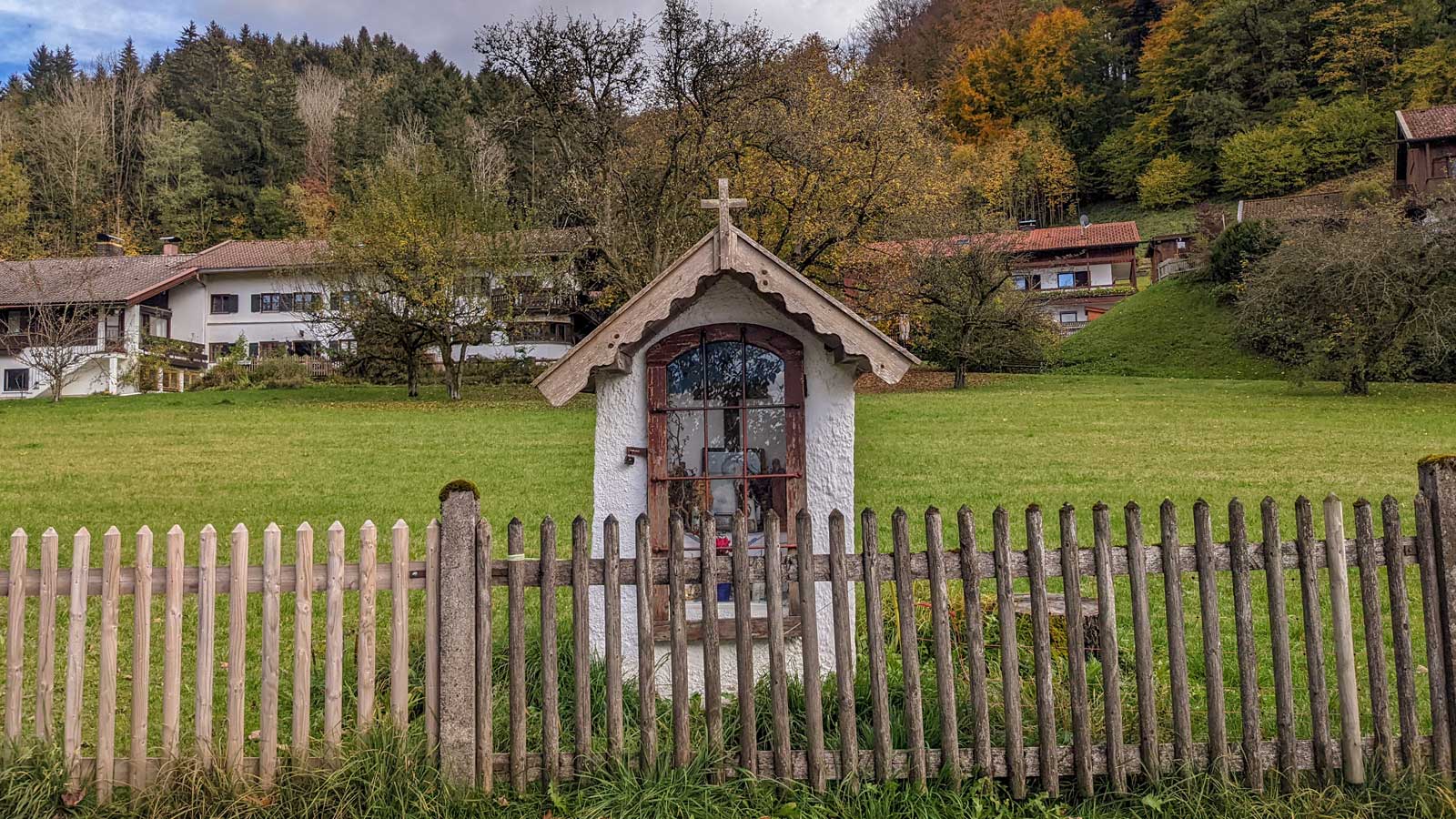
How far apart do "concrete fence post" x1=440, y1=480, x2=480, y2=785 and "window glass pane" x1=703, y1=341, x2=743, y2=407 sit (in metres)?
1.77

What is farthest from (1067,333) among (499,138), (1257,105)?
(1257,105)

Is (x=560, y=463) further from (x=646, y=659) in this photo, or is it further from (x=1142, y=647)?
(x=1142, y=647)

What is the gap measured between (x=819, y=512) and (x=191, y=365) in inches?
1884

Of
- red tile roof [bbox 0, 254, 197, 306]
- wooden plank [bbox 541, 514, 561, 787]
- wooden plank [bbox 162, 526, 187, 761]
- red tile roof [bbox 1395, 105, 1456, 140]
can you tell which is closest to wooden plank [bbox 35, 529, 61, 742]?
wooden plank [bbox 162, 526, 187, 761]

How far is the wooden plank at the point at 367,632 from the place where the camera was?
4281 millimetres

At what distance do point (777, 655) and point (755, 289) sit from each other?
200cm

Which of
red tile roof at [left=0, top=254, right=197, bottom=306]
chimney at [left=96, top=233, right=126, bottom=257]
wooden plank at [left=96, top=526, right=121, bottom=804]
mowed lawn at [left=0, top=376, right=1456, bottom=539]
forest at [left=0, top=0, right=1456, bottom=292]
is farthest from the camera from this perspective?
chimney at [left=96, top=233, right=126, bottom=257]

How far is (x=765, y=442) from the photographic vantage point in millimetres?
5691

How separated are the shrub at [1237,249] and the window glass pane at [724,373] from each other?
127 ft

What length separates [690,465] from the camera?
5707mm

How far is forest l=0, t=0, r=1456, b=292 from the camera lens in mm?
27453

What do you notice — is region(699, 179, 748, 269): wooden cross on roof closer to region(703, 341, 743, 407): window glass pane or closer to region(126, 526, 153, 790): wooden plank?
region(703, 341, 743, 407): window glass pane

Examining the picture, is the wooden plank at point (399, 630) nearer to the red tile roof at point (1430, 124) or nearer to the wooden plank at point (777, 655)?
the wooden plank at point (777, 655)

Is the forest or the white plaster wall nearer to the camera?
the white plaster wall
